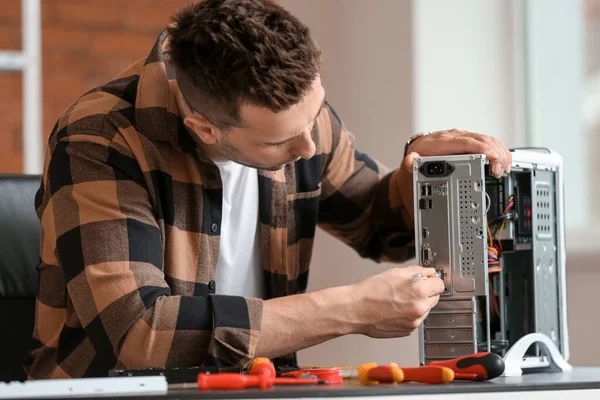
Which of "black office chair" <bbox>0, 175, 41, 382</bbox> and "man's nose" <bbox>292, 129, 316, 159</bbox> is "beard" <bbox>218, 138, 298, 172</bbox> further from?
"black office chair" <bbox>0, 175, 41, 382</bbox>

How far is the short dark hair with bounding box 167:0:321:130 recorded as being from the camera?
4.01 feet

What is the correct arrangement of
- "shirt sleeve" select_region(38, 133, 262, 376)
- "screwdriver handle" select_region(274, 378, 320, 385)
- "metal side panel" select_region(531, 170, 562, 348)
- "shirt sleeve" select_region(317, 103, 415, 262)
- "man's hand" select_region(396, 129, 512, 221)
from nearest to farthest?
"screwdriver handle" select_region(274, 378, 320, 385) < "shirt sleeve" select_region(38, 133, 262, 376) < "man's hand" select_region(396, 129, 512, 221) < "metal side panel" select_region(531, 170, 562, 348) < "shirt sleeve" select_region(317, 103, 415, 262)

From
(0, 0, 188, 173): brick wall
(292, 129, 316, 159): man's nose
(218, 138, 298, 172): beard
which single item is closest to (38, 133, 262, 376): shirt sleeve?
(218, 138, 298, 172): beard

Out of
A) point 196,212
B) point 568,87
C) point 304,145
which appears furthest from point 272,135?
point 568,87

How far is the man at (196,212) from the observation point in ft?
4.00

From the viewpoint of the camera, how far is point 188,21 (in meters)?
1.31

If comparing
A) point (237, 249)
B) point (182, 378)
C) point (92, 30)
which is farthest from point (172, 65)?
point (92, 30)

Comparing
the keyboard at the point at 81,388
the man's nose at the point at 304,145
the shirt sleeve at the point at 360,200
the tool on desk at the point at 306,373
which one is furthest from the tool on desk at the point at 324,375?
the shirt sleeve at the point at 360,200

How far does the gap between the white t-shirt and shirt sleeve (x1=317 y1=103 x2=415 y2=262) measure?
0.61ft

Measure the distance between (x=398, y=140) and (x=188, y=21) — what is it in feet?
4.37

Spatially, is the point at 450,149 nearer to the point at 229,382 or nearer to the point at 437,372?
the point at 437,372

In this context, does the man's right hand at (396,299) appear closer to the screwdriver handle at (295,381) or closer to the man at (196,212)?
the man at (196,212)

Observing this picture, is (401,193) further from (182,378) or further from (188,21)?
(182,378)

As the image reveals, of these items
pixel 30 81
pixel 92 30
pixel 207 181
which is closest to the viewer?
pixel 207 181
